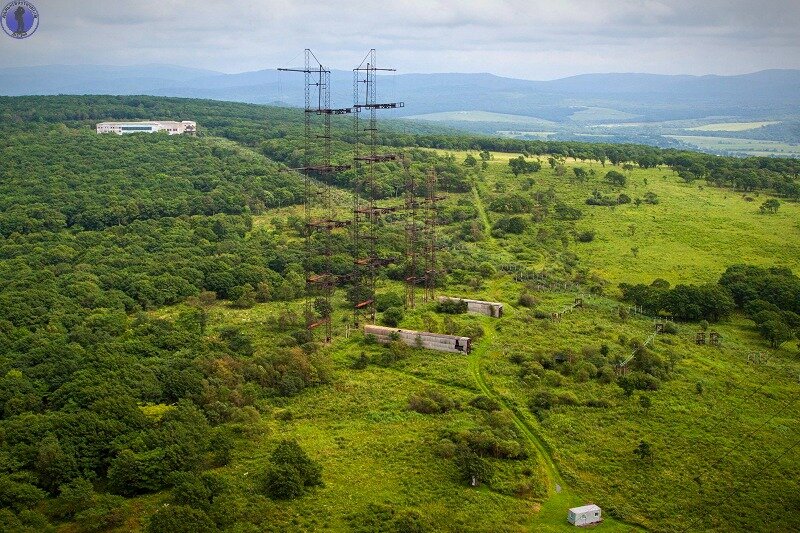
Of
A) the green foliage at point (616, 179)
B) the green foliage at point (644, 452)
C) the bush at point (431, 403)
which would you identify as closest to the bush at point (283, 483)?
the bush at point (431, 403)

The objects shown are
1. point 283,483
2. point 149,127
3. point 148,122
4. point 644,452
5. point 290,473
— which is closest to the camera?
point 283,483

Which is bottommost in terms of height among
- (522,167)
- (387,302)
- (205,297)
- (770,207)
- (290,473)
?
(290,473)

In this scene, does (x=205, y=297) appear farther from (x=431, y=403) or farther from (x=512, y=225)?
(x=512, y=225)

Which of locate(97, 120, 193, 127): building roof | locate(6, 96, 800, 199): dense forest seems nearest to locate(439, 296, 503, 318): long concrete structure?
locate(6, 96, 800, 199): dense forest

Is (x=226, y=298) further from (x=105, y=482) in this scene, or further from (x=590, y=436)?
(x=590, y=436)

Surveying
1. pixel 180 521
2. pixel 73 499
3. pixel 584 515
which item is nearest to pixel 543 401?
pixel 584 515

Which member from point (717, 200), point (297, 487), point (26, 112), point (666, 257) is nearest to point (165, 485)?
point (297, 487)
